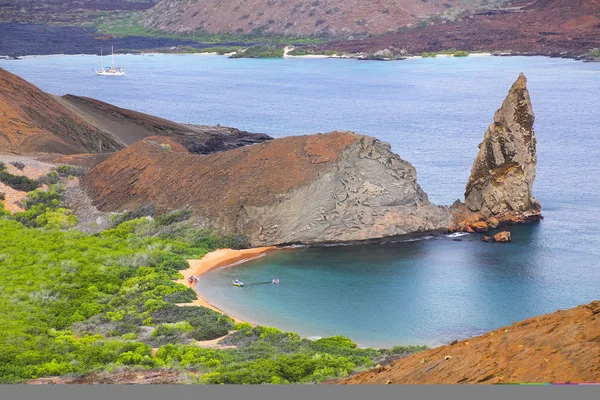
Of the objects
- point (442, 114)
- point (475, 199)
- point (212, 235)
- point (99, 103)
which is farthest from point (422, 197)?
point (442, 114)

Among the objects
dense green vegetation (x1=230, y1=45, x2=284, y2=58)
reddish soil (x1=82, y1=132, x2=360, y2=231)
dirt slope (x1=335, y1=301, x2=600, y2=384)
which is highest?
dirt slope (x1=335, y1=301, x2=600, y2=384)

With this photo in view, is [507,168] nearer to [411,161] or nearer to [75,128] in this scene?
[411,161]

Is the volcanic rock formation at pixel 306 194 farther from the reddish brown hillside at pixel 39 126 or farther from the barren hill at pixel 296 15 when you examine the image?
the barren hill at pixel 296 15

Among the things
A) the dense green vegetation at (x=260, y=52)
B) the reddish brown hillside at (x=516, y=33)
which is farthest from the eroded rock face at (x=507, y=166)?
the dense green vegetation at (x=260, y=52)

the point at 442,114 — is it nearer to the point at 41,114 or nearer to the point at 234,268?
the point at 41,114

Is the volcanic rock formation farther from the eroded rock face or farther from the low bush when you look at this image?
the low bush

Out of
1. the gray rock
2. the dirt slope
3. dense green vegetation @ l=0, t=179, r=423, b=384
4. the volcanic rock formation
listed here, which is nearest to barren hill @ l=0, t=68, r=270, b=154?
the volcanic rock formation

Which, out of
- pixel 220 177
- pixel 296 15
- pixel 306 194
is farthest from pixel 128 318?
pixel 296 15
